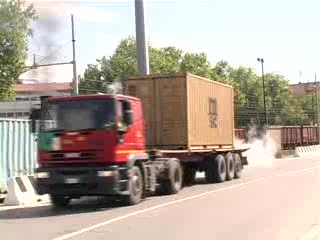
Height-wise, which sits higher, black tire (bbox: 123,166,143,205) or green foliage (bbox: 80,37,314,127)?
green foliage (bbox: 80,37,314,127)

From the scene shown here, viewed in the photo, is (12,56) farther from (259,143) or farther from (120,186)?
(120,186)

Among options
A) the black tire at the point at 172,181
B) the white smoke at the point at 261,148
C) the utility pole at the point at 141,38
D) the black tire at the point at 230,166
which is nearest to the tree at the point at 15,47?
the white smoke at the point at 261,148

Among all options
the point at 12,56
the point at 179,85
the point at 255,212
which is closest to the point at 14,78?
the point at 12,56

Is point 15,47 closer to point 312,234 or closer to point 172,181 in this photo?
point 172,181

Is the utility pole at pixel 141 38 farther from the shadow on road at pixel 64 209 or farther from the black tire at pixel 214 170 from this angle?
the shadow on road at pixel 64 209

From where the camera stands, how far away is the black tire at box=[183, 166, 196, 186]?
2536 cm

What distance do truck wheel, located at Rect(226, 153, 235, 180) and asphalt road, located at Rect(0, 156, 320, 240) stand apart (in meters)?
5.98

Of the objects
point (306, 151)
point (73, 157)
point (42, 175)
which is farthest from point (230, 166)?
point (306, 151)

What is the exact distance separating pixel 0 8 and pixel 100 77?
52.5 metres

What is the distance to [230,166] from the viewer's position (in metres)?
27.4

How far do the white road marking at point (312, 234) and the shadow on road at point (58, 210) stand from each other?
614 centimetres

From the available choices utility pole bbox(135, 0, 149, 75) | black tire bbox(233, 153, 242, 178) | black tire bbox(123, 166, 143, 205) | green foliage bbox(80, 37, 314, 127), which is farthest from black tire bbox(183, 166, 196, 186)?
green foliage bbox(80, 37, 314, 127)

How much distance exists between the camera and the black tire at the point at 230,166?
88.3 ft

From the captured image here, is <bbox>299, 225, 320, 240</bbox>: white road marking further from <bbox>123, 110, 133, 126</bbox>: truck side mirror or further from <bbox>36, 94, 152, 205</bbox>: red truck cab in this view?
→ <bbox>123, 110, 133, 126</bbox>: truck side mirror
